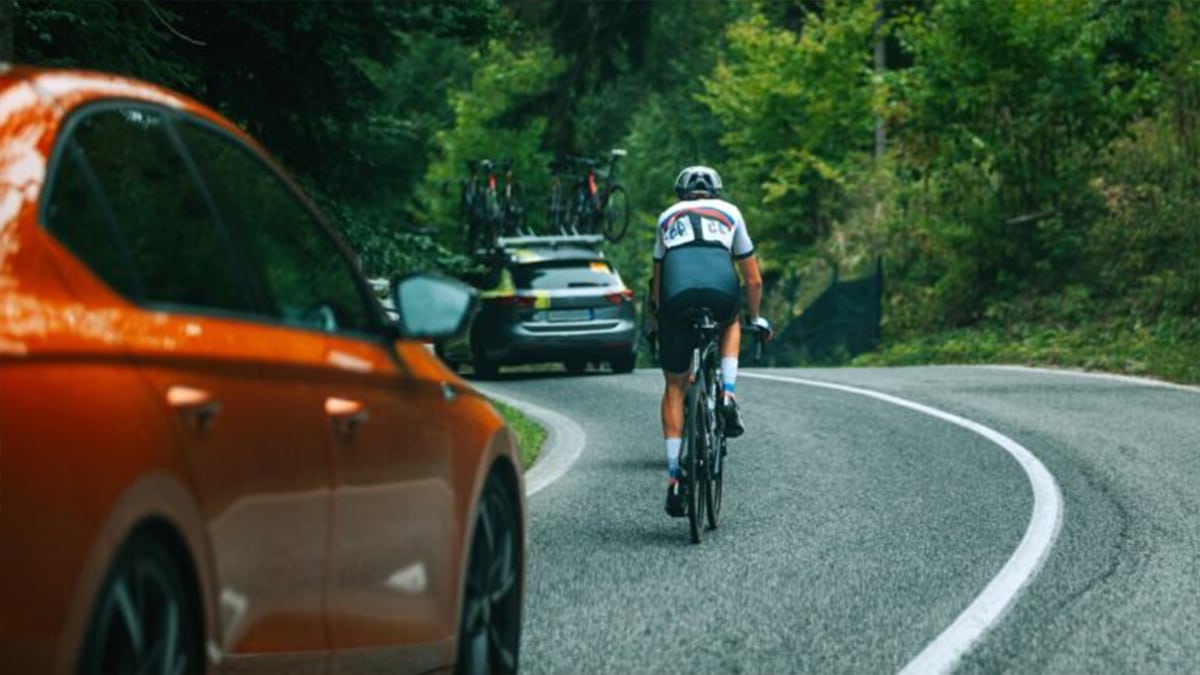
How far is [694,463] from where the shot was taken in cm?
1095

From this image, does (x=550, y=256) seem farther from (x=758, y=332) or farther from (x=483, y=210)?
(x=758, y=332)

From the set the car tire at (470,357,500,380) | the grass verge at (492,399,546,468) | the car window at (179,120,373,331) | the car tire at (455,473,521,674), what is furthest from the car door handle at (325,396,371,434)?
the car tire at (470,357,500,380)

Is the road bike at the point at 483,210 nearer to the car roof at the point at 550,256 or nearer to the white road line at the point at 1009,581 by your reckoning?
the car roof at the point at 550,256

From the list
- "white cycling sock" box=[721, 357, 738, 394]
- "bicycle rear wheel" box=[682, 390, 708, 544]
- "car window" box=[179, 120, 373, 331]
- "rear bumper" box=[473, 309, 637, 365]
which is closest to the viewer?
"car window" box=[179, 120, 373, 331]

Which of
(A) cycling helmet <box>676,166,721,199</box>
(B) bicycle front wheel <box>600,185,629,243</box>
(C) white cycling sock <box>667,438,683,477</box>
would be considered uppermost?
(B) bicycle front wheel <box>600,185,629,243</box>

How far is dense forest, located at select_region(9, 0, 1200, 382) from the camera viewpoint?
770 inches

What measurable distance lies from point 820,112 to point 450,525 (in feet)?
134

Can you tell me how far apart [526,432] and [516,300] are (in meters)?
10.0

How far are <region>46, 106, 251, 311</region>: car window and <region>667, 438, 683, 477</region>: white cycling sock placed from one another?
22.4 ft

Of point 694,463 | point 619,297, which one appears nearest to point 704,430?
point 694,463

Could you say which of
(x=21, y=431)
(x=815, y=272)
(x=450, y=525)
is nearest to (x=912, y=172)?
(x=815, y=272)

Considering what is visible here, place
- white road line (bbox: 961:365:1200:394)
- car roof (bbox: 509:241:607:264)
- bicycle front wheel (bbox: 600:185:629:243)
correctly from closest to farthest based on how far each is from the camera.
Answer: white road line (bbox: 961:365:1200:394), car roof (bbox: 509:241:607:264), bicycle front wheel (bbox: 600:185:629:243)

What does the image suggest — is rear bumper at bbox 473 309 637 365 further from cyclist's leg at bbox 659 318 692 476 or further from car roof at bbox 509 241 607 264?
cyclist's leg at bbox 659 318 692 476

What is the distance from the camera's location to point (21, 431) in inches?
129
